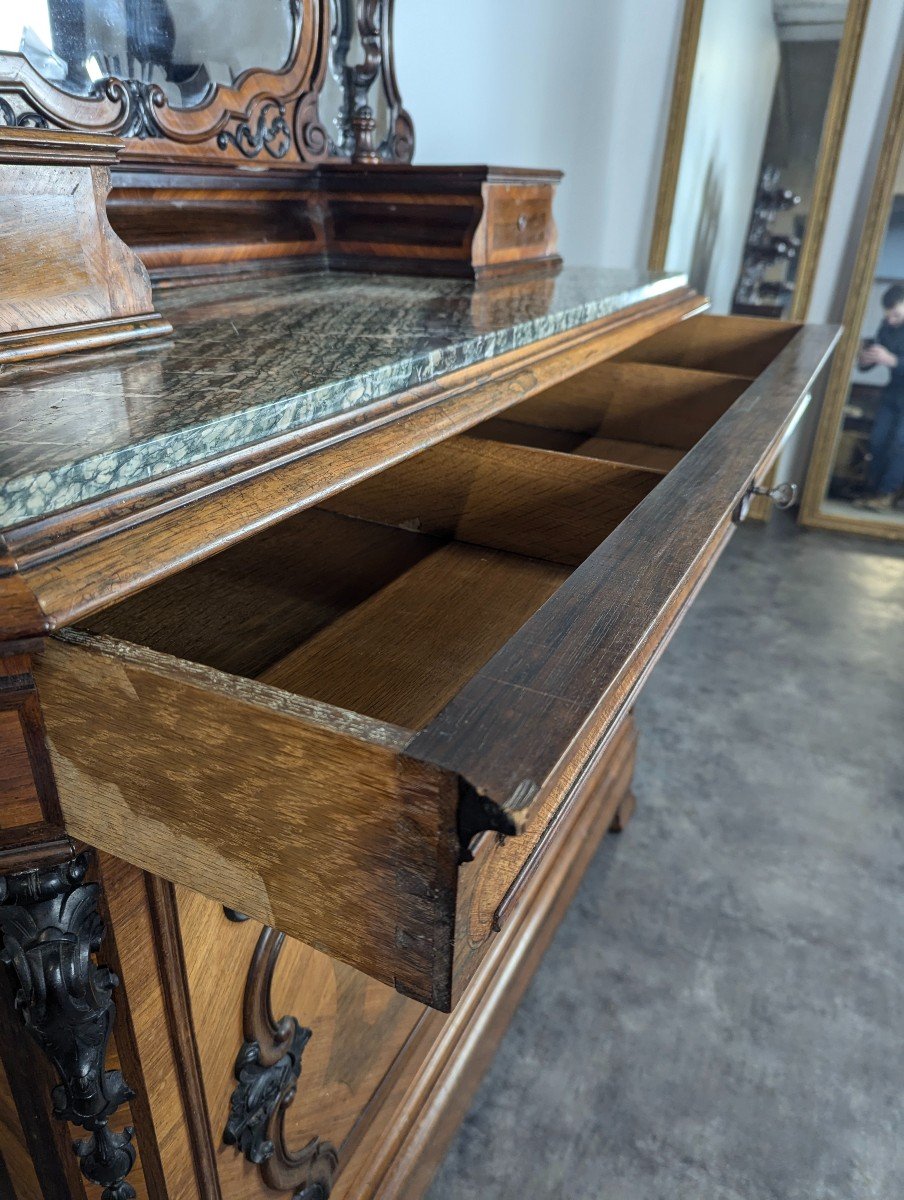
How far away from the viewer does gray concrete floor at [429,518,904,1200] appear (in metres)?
1.15

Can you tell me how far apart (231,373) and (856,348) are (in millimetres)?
3068

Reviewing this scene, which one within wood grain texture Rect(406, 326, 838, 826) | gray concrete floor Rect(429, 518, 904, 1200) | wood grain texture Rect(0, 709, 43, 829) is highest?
wood grain texture Rect(406, 326, 838, 826)

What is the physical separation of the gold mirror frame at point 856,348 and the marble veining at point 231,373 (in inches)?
94.2

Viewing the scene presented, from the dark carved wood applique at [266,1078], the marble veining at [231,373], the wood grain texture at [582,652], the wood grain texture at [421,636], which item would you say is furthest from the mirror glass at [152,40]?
the dark carved wood applique at [266,1078]

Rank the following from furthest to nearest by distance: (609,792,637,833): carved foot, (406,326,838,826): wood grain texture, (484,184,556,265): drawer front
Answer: (609,792,637,833): carved foot
(484,184,556,265): drawer front
(406,326,838,826): wood grain texture

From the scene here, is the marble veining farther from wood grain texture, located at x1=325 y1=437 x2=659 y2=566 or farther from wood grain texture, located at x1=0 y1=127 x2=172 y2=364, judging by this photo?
wood grain texture, located at x1=325 y1=437 x2=659 y2=566

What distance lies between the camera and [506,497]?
952mm

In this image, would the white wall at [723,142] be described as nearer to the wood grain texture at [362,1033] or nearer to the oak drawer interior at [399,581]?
the wood grain texture at [362,1033]

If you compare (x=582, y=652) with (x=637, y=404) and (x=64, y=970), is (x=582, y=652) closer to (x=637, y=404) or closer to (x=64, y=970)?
(x=64, y=970)

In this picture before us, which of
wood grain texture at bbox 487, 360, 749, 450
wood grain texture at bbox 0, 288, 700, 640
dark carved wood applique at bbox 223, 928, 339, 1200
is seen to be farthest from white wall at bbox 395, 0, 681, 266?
dark carved wood applique at bbox 223, 928, 339, 1200

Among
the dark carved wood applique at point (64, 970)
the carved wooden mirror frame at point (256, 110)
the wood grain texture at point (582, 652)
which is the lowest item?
the dark carved wood applique at point (64, 970)

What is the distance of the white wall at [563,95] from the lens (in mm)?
1750

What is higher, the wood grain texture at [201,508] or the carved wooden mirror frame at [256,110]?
the carved wooden mirror frame at [256,110]

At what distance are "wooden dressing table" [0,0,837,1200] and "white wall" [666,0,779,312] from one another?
6.48 feet
